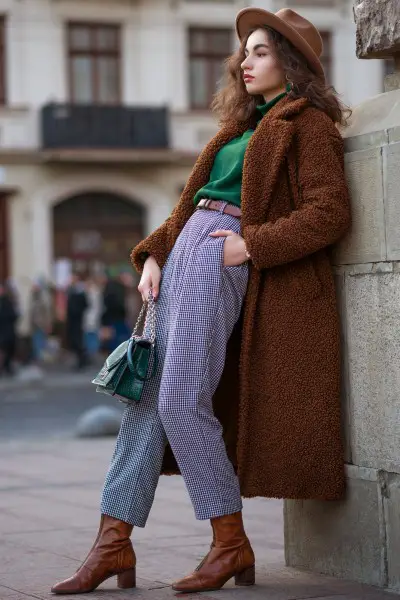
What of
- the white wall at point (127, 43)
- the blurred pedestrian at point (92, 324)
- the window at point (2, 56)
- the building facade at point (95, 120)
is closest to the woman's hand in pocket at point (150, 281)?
the blurred pedestrian at point (92, 324)

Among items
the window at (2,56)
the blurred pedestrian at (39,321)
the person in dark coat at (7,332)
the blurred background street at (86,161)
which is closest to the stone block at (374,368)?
the blurred background street at (86,161)

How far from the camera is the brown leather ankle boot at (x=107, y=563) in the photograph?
4312 mm

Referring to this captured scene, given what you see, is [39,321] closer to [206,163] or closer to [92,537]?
[92,537]

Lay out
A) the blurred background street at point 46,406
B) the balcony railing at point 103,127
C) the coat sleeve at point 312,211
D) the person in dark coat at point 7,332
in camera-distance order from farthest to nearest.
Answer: the balcony railing at point 103,127 < the person in dark coat at point 7,332 < the blurred background street at point 46,406 < the coat sleeve at point 312,211

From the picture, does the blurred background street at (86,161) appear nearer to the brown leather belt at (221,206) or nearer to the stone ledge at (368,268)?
the brown leather belt at (221,206)

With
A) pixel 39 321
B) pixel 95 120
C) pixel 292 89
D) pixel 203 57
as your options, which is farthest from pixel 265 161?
pixel 203 57

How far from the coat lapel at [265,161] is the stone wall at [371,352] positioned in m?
0.20

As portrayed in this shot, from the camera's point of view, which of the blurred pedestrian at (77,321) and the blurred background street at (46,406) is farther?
the blurred pedestrian at (77,321)

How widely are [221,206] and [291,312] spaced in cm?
44

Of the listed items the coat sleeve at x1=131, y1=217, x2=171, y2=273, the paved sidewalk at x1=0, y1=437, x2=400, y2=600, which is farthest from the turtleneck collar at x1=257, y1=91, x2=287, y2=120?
the paved sidewalk at x1=0, y1=437, x2=400, y2=600

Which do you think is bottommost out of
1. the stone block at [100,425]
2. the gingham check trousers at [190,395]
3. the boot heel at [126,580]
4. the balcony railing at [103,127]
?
the stone block at [100,425]

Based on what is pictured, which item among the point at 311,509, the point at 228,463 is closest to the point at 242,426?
the point at 228,463

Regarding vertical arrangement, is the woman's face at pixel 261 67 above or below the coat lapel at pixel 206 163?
above

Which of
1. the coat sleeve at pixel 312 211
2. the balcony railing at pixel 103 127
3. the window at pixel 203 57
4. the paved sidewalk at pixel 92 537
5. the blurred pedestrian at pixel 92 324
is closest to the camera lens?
the coat sleeve at pixel 312 211
